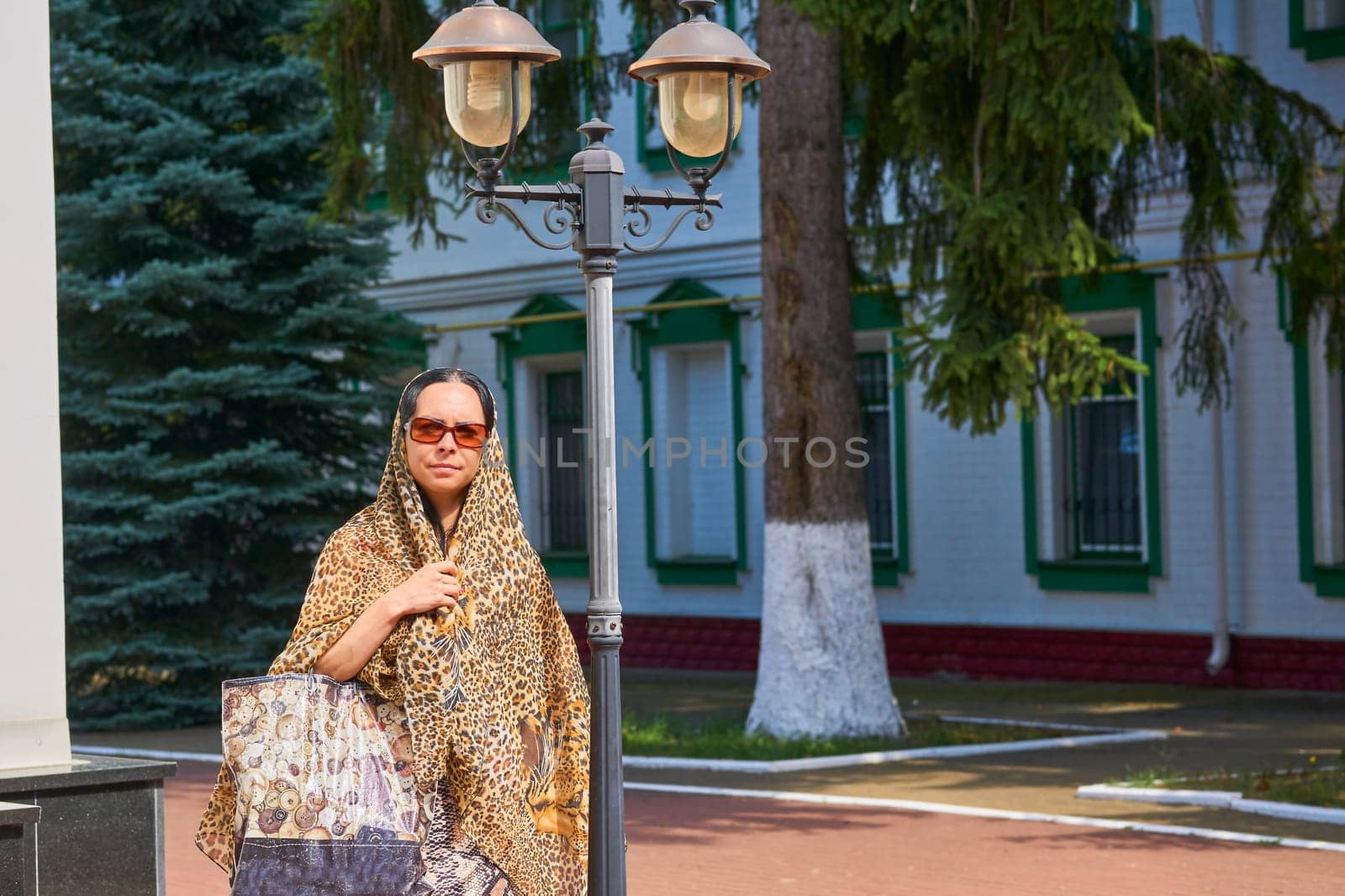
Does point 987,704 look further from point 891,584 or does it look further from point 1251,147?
point 1251,147

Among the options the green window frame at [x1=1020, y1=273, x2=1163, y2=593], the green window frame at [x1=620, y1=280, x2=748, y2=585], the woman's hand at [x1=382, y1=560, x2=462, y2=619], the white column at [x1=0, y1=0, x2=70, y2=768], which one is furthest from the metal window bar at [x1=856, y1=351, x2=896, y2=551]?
the woman's hand at [x1=382, y1=560, x2=462, y2=619]

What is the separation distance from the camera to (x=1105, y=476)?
1838 cm

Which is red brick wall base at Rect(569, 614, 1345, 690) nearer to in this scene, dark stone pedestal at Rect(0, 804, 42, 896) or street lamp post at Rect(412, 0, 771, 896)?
street lamp post at Rect(412, 0, 771, 896)

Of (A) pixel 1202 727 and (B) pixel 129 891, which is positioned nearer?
(B) pixel 129 891

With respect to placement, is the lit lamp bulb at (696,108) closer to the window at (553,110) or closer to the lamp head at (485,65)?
the lamp head at (485,65)

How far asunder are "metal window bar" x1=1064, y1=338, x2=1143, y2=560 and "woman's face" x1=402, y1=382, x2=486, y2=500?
1436 centimetres

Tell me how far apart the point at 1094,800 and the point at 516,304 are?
13474 millimetres

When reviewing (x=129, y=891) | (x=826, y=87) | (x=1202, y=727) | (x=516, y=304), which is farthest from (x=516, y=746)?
(x=516, y=304)

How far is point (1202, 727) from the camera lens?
48.3ft

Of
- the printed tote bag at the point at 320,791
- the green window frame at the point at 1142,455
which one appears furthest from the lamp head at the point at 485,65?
the green window frame at the point at 1142,455

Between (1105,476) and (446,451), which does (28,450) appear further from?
(1105,476)

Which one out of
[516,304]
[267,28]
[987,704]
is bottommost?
[987,704]

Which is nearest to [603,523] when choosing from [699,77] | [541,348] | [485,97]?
[485,97]

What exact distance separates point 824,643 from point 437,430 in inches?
383
